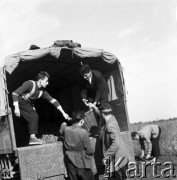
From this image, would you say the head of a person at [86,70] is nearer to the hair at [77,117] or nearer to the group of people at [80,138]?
the group of people at [80,138]

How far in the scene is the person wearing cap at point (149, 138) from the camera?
11.6 meters

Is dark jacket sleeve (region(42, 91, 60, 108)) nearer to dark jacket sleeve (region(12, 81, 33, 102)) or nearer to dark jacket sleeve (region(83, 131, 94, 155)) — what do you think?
dark jacket sleeve (region(12, 81, 33, 102))

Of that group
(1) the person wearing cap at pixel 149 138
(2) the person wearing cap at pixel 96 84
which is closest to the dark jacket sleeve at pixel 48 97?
(2) the person wearing cap at pixel 96 84

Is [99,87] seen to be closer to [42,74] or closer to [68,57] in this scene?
[68,57]

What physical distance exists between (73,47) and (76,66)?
226 centimetres

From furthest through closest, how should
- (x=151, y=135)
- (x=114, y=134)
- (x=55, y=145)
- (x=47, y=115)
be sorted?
1. (x=151, y=135)
2. (x=47, y=115)
3. (x=55, y=145)
4. (x=114, y=134)

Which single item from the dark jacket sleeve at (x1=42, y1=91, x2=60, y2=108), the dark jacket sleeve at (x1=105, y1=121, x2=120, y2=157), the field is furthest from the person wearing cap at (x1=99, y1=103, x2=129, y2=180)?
the dark jacket sleeve at (x1=42, y1=91, x2=60, y2=108)

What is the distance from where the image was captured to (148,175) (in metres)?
8.38

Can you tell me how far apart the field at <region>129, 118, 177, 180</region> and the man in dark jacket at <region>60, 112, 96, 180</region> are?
181 centimetres

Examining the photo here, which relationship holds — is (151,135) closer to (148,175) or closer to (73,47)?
(148,175)

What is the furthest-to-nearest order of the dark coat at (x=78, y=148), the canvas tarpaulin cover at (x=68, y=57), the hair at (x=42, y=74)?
the hair at (x=42, y=74) < the canvas tarpaulin cover at (x=68, y=57) < the dark coat at (x=78, y=148)

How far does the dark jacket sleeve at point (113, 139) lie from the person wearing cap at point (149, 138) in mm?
5245

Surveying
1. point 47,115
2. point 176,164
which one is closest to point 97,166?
point 176,164

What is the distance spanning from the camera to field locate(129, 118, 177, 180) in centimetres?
825
